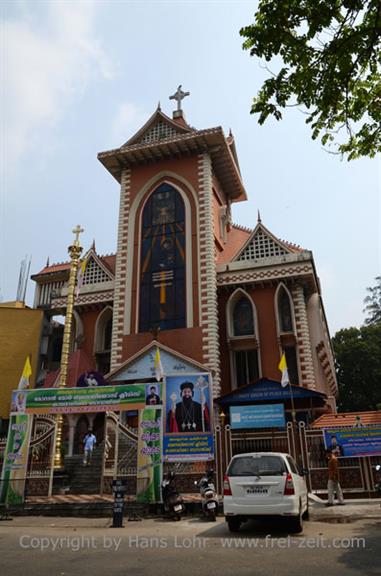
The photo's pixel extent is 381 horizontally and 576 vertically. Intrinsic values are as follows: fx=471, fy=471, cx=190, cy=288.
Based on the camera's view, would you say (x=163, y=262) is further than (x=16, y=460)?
Yes

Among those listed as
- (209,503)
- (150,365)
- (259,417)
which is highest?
(150,365)

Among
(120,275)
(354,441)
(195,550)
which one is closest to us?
(195,550)

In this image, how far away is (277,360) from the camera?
81.0 feet

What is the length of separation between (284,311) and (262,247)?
425cm

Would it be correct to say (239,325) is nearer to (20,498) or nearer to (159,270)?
(159,270)

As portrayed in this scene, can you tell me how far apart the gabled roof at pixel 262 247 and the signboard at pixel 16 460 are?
51.4 ft

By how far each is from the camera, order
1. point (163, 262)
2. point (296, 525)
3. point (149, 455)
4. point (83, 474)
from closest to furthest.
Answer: point (296, 525), point (149, 455), point (83, 474), point (163, 262)

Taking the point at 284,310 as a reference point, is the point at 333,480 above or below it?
below

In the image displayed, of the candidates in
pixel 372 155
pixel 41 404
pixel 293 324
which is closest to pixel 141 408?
pixel 41 404

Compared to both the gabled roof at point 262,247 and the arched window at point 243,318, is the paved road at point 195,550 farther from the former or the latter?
the gabled roof at point 262,247

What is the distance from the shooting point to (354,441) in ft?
49.5

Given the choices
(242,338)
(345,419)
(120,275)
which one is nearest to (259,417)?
(345,419)

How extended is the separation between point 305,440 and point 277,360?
970cm

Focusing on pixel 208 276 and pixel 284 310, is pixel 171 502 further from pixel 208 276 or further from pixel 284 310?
pixel 208 276
